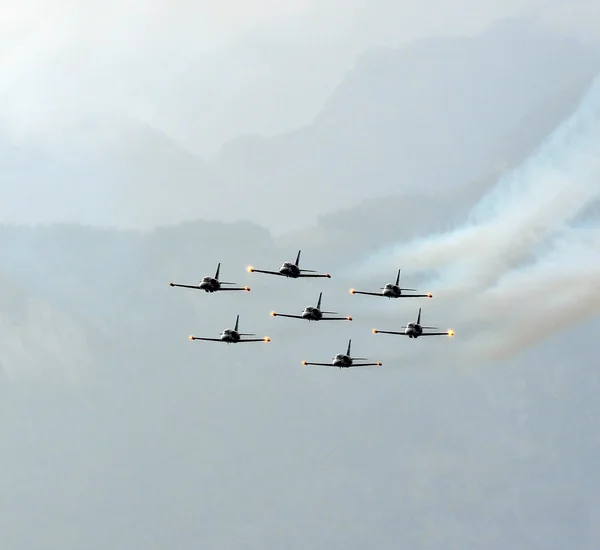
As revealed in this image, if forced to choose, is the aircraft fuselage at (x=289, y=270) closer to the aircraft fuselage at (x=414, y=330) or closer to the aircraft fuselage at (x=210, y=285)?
the aircraft fuselage at (x=210, y=285)

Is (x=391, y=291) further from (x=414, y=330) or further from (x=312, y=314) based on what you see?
(x=312, y=314)

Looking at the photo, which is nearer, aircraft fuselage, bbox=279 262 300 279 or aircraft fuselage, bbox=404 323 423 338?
aircraft fuselage, bbox=279 262 300 279

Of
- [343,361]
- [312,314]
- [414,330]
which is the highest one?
[414,330]

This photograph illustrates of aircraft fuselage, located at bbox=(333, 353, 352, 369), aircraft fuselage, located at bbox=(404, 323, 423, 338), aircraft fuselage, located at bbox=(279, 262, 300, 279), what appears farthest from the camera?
aircraft fuselage, located at bbox=(333, 353, 352, 369)

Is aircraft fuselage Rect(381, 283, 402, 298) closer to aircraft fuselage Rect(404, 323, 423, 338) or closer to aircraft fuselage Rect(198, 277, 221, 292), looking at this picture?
aircraft fuselage Rect(404, 323, 423, 338)

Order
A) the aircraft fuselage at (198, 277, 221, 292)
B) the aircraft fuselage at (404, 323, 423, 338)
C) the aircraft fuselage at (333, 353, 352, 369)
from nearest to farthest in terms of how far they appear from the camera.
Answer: the aircraft fuselage at (198, 277, 221, 292) → the aircraft fuselage at (404, 323, 423, 338) → the aircraft fuselage at (333, 353, 352, 369)

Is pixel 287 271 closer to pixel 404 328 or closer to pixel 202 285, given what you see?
pixel 202 285

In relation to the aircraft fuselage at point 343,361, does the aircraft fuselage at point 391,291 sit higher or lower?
higher

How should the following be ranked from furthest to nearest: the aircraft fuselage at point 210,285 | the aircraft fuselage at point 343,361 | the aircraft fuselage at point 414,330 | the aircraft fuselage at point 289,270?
the aircraft fuselage at point 343,361, the aircraft fuselage at point 414,330, the aircraft fuselage at point 210,285, the aircraft fuselage at point 289,270

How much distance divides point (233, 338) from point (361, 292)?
2067 cm

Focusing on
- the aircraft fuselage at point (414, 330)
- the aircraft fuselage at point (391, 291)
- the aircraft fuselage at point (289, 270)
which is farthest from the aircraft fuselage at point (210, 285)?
the aircraft fuselage at point (414, 330)

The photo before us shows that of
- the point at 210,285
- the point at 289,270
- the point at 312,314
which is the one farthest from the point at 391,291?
the point at 210,285

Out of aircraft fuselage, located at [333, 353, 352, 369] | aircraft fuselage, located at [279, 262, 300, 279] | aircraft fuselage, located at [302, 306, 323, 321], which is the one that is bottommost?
aircraft fuselage, located at [333, 353, 352, 369]

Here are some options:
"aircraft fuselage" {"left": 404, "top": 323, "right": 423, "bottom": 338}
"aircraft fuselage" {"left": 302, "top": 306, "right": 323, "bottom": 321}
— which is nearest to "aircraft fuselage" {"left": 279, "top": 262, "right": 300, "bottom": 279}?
"aircraft fuselage" {"left": 302, "top": 306, "right": 323, "bottom": 321}
